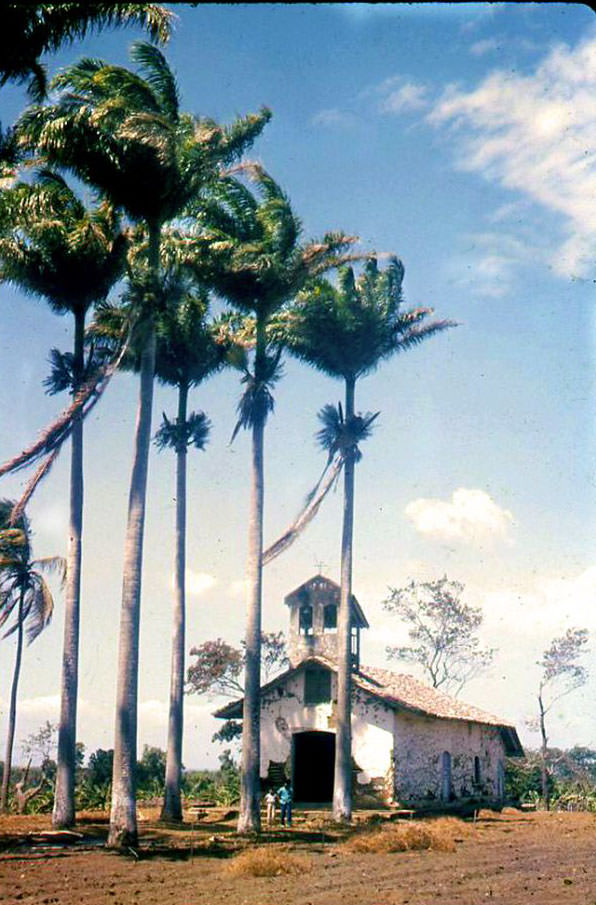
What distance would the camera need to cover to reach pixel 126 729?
838 inches

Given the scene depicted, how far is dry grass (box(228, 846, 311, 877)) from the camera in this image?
16719mm

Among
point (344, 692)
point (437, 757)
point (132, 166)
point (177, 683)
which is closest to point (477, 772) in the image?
point (437, 757)

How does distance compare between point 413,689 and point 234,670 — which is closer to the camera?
point 413,689

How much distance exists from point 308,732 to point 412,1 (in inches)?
1263

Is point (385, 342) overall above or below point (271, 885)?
above

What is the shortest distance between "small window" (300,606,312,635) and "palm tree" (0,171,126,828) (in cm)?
1450

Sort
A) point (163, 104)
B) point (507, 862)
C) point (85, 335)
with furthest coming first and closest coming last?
point (85, 335)
point (163, 104)
point (507, 862)

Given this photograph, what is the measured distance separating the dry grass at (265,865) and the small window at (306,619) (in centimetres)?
1996

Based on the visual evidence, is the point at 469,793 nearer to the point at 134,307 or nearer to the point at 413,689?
the point at 413,689

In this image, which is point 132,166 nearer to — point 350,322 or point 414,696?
point 350,322

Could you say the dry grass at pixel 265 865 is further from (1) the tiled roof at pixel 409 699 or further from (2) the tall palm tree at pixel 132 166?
(1) the tiled roof at pixel 409 699

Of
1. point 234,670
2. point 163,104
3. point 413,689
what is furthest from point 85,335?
point 234,670

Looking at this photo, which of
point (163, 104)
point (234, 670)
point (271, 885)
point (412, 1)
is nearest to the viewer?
point (412, 1)

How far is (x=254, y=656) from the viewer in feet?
88.1
